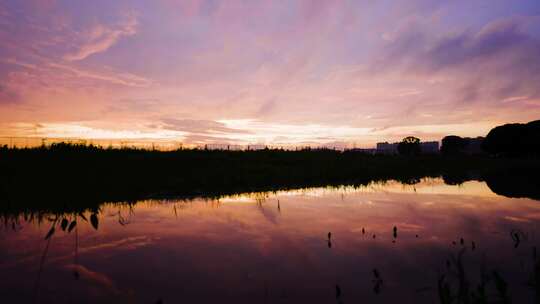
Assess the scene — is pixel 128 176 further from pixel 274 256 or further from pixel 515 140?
Answer: pixel 515 140

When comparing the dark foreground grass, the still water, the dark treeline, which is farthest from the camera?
the dark treeline

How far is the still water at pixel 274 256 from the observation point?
14.0 feet

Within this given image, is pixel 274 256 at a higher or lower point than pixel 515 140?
lower

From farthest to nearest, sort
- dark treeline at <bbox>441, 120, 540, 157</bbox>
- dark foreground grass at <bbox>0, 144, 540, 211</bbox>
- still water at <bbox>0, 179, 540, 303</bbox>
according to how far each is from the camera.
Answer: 1. dark treeline at <bbox>441, 120, 540, 157</bbox>
2. dark foreground grass at <bbox>0, 144, 540, 211</bbox>
3. still water at <bbox>0, 179, 540, 303</bbox>

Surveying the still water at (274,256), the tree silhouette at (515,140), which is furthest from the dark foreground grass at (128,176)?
the tree silhouette at (515,140)

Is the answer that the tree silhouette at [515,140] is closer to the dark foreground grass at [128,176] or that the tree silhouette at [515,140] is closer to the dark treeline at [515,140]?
the dark treeline at [515,140]

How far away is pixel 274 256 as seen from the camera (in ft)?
18.9

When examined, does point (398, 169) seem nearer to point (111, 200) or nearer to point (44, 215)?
point (111, 200)

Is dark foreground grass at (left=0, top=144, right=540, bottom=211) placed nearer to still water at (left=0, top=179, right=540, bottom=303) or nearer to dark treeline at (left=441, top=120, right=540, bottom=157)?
still water at (left=0, top=179, right=540, bottom=303)

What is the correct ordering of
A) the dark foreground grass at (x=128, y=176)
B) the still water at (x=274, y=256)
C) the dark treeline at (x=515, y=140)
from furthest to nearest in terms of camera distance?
the dark treeline at (x=515, y=140) < the dark foreground grass at (x=128, y=176) < the still water at (x=274, y=256)

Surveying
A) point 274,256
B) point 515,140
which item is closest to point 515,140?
point 515,140

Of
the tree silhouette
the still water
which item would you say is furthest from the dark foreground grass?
the tree silhouette

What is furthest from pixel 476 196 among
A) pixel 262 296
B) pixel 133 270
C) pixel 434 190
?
pixel 133 270

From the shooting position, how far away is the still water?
427cm
